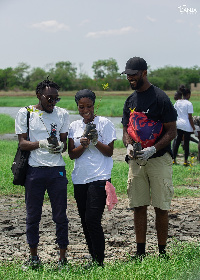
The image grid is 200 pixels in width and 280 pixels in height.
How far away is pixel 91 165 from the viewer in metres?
3.98

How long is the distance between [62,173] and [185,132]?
5568mm

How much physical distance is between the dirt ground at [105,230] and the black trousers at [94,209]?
54 cm

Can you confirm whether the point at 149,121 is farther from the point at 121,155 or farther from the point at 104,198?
the point at 121,155

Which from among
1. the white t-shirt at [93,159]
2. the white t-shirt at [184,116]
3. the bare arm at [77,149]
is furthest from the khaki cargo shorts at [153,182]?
the white t-shirt at [184,116]

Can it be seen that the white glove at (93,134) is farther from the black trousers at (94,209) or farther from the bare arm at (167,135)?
the bare arm at (167,135)

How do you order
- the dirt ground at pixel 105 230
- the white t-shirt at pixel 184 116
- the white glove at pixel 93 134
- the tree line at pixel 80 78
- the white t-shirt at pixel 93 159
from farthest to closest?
the tree line at pixel 80 78 < the white t-shirt at pixel 184 116 < the dirt ground at pixel 105 230 < the white t-shirt at pixel 93 159 < the white glove at pixel 93 134

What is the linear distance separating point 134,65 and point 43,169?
117 centimetres

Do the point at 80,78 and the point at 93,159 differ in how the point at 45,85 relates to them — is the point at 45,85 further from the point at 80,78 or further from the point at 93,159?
the point at 80,78

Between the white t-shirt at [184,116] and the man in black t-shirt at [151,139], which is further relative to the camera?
the white t-shirt at [184,116]

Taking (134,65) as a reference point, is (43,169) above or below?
below

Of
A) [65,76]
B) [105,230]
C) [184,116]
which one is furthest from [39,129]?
[65,76]

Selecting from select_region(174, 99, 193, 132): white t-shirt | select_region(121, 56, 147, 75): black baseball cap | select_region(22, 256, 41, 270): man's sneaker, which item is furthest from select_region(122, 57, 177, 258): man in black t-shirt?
select_region(174, 99, 193, 132): white t-shirt

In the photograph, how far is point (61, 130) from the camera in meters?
4.14

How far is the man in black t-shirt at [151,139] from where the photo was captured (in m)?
4.12
